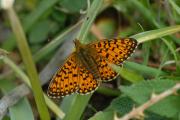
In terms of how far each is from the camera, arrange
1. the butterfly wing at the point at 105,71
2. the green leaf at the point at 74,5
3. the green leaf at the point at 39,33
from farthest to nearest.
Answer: the green leaf at the point at 39,33, the green leaf at the point at 74,5, the butterfly wing at the point at 105,71

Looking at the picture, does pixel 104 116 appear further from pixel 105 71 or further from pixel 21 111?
pixel 21 111

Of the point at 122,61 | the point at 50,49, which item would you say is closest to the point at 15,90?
the point at 50,49

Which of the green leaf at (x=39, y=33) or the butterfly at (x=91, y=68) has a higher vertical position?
the green leaf at (x=39, y=33)

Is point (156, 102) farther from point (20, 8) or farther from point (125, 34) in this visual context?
point (20, 8)

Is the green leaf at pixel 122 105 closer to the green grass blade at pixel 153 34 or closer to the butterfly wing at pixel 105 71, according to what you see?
the butterfly wing at pixel 105 71

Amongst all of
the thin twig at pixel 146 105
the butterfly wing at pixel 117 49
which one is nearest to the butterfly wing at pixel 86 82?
the butterfly wing at pixel 117 49

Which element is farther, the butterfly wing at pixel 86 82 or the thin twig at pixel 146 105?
the butterfly wing at pixel 86 82
